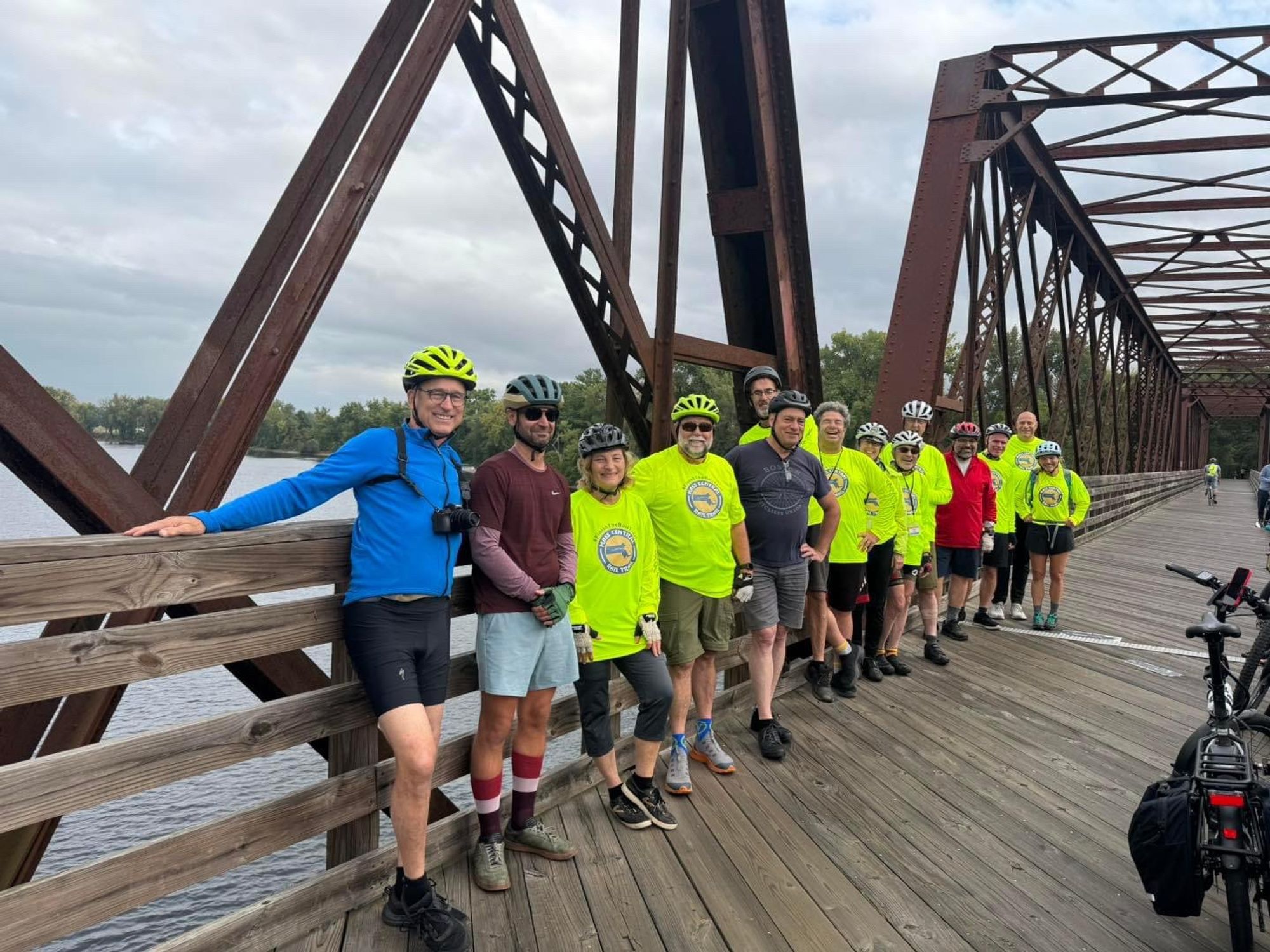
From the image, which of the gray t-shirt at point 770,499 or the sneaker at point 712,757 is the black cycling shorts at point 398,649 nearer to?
the sneaker at point 712,757

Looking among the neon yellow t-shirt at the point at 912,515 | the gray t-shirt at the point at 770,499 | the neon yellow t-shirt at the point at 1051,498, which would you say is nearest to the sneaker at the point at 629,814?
the gray t-shirt at the point at 770,499

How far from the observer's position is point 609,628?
312cm

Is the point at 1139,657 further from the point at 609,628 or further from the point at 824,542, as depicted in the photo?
the point at 609,628

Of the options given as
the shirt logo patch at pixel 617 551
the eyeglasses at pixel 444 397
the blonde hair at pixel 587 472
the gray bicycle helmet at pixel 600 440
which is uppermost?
the eyeglasses at pixel 444 397

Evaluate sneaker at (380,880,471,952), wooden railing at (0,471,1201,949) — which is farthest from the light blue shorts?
sneaker at (380,880,471,952)

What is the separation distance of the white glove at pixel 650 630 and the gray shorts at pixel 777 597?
873 mm

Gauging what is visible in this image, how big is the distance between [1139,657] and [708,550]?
4.61m

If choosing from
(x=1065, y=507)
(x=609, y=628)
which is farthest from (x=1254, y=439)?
(x=609, y=628)

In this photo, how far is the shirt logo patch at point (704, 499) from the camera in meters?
3.50

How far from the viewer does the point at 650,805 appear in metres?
3.25

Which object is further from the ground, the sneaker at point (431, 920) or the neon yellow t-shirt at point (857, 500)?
the neon yellow t-shirt at point (857, 500)

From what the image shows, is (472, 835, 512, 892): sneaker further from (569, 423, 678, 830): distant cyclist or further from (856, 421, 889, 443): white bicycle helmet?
(856, 421, 889, 443): white bicycle helmet

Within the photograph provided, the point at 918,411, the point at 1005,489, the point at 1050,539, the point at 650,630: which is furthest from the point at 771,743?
the point at 1050,539

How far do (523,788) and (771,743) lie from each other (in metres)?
1.47
